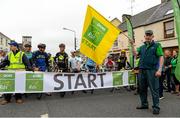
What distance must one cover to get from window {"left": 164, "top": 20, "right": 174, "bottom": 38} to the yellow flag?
19071mm

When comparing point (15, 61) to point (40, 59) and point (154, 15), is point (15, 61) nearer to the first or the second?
point (40, 59)

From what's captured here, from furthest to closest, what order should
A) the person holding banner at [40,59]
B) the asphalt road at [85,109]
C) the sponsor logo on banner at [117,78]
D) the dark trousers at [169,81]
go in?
1. the dark trousers at [169,81]
2. the sponsor logo on banner at [117,78]
3. the person holding banner at [40,59]
4. the asphalt road at [85,109]

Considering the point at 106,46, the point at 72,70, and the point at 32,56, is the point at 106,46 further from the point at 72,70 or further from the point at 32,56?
the point at 32,56

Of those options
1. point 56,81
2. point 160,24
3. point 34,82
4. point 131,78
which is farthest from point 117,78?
point 160,24

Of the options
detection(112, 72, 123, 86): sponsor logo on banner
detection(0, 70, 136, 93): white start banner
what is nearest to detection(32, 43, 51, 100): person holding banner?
detection(0, 70, 136, 93): white start banner

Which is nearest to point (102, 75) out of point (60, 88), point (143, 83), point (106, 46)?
point (106, 46)

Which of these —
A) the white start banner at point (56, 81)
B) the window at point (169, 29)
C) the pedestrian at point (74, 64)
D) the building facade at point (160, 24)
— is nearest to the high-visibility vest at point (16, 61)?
the white start banner at point (56, 81)

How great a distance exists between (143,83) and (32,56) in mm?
4541

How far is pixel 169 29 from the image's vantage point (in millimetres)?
28844

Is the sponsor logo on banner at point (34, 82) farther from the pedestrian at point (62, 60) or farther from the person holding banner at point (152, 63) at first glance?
the person holding banner at point (152, 63)

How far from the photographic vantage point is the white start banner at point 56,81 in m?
9.27

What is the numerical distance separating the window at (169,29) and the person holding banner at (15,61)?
21.7 metres

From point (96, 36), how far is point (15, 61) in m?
3.30

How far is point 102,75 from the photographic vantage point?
1125 cm
